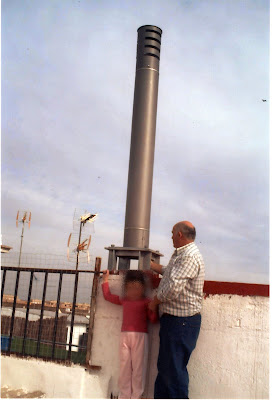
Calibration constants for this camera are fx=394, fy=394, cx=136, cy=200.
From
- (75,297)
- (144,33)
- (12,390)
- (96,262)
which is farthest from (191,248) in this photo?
(144,33)

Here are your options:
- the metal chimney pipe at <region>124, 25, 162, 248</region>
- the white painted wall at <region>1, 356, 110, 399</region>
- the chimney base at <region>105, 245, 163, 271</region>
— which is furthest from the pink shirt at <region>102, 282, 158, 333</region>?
the metal chimney pipe at <region>124, 25, 162, 248</region>

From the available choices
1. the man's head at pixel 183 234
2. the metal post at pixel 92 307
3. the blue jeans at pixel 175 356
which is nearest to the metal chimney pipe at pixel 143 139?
the metal post at pixel 92 307

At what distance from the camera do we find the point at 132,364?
3.82m

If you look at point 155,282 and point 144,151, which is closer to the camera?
point 155,282

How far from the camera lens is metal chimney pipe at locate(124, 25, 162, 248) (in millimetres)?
5812

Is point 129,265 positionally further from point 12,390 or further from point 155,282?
point 12,390

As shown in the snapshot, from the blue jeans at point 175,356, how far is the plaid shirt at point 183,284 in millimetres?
92

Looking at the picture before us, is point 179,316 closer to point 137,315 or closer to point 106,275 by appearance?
point 137,315

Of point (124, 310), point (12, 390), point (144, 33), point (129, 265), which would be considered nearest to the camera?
point (124, 310)

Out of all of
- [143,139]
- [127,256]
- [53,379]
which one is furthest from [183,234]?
[143,139]

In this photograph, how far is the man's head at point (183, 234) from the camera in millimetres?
3545

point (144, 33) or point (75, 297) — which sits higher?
point (144, 33)

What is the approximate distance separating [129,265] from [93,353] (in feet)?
4.67

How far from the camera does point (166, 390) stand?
3389 mm
